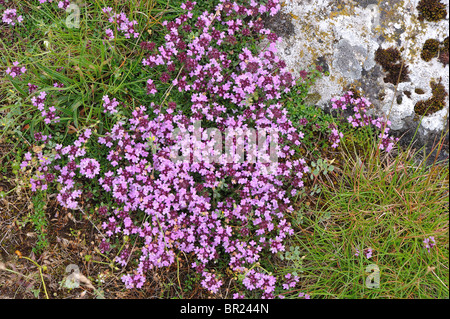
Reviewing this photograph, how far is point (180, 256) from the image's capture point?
17.2ft

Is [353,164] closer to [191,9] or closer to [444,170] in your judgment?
[444,170]

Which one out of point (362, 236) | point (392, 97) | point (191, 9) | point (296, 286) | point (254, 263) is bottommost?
point (296, 286)

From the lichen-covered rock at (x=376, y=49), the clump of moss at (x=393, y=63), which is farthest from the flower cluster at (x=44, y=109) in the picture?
the clump of moss at (x=393, y=63)

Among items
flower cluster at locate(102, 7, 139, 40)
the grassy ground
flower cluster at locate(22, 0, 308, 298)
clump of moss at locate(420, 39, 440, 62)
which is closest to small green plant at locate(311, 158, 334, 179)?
the grassy ground

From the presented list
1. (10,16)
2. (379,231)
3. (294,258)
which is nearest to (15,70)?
(10,16)

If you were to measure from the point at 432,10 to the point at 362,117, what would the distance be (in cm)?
199

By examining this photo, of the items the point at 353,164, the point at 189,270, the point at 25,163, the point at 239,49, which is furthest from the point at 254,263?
the point at 25,163

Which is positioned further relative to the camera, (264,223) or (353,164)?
(353,164)

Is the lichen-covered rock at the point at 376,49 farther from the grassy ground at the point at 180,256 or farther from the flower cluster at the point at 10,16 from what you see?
the flower cluster at the point at 10,16

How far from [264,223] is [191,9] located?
3.45 m

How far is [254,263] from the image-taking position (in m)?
5.01

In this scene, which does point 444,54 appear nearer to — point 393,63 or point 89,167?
point 393,63

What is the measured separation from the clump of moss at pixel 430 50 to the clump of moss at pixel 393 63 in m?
0.32

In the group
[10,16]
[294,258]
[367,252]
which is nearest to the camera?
[367,252]
